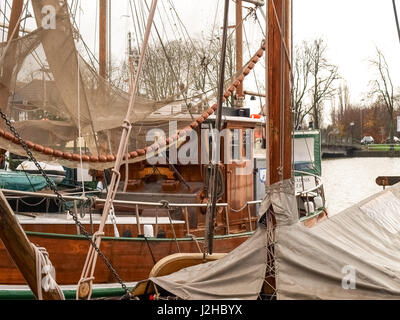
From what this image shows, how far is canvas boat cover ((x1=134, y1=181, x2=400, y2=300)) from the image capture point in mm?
3707

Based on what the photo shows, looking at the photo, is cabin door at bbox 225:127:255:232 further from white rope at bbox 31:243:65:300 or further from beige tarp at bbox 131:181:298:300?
white rope at bbox 31:243:65:300

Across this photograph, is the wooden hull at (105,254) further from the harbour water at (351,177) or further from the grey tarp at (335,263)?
the harbour water at (351,177)

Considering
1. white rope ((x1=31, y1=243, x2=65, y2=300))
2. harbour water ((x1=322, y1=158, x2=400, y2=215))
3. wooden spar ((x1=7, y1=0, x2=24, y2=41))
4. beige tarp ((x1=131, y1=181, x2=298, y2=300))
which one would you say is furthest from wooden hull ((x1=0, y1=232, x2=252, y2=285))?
harbour water ((x1=322, y1=158, x2=400, y2=215))

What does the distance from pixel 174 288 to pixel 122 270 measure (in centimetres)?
336

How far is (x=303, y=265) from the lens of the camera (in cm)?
392

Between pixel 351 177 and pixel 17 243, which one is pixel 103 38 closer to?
pixel 17 243

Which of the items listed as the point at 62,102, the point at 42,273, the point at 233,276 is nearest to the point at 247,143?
the point at 62,102

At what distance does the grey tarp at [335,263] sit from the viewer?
3662mm

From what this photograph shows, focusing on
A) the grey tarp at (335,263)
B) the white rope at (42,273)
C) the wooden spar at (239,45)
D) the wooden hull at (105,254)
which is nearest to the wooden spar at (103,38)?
the wooden hull at (105,254)

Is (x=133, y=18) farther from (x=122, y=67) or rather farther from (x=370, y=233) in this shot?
(x=370, y=233)

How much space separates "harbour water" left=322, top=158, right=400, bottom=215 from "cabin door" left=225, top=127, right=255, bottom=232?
503 inches

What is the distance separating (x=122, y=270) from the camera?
7309 millimetres

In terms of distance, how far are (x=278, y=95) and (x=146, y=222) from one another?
13.1 ft
